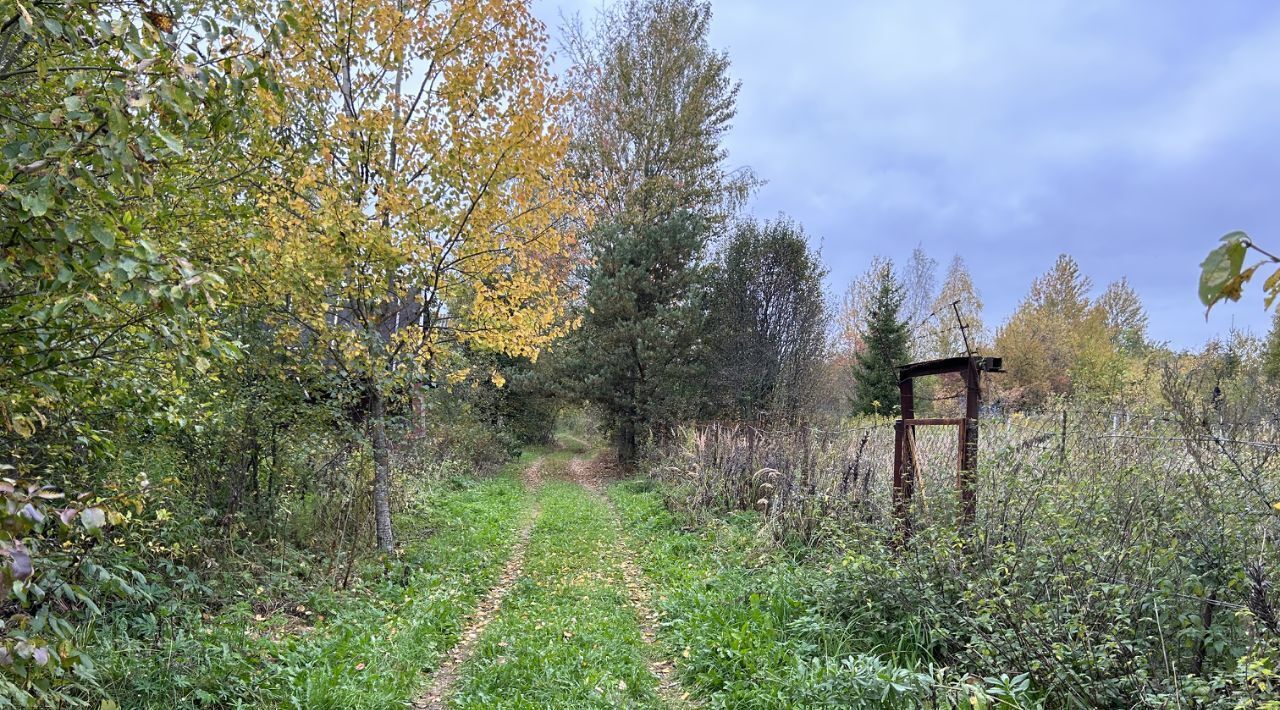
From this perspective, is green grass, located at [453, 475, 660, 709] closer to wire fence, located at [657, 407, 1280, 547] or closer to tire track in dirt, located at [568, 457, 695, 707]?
tire track in dirt, located at [568, 457, 695, 707]

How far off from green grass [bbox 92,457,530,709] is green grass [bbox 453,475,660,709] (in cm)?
43

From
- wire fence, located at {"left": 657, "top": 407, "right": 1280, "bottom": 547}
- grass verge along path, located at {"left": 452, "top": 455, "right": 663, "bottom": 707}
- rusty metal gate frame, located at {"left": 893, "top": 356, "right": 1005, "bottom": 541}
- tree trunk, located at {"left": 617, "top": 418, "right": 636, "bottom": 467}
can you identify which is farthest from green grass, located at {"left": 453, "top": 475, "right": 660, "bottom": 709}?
tree trunk, located at {"left": 617, "top": 418, "right": 636, "bottom": 467}

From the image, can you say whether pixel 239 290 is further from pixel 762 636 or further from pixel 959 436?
pixel 959 436

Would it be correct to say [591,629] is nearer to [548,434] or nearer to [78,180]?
[78,180]

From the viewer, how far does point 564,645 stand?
4633 mm

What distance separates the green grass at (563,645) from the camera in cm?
393

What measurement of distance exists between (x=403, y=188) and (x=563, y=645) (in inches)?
186

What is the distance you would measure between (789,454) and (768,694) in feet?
16.3

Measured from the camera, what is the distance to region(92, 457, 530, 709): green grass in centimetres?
340

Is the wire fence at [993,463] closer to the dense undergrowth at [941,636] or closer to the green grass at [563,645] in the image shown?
the dense undergrowth at [941,636]

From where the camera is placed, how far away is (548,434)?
85.7 feet

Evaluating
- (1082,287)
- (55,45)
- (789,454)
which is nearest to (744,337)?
(789,454)

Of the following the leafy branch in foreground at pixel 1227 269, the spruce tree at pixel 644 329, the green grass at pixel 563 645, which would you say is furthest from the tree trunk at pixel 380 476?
the spruce tree at pixel 644 329

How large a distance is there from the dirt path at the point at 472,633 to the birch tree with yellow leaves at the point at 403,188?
5.17 feet
